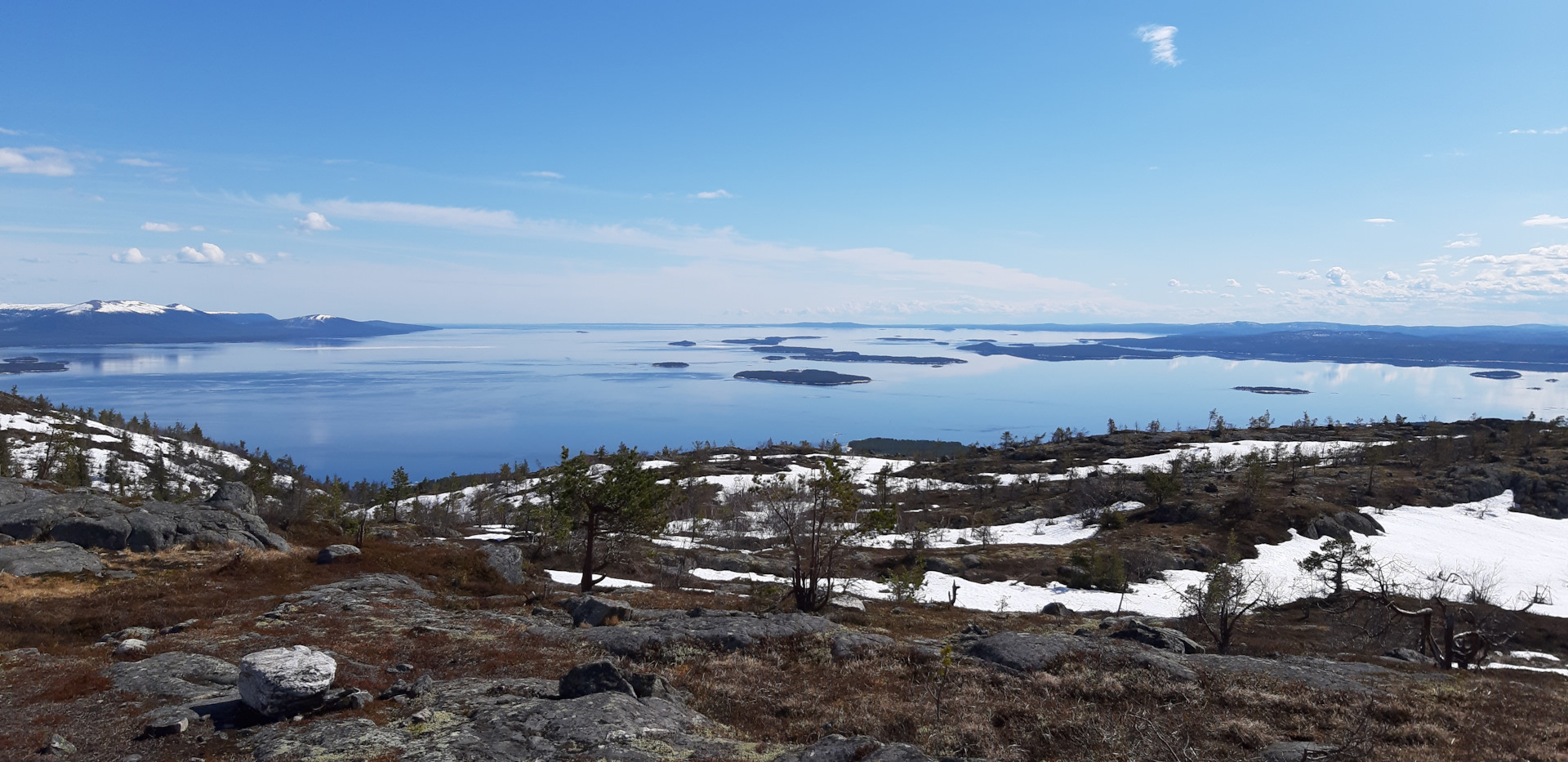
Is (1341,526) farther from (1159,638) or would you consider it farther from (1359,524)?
(1159,638)

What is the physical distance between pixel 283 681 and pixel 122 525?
38255 mm

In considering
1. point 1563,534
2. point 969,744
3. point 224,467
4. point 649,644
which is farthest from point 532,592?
point 224,467

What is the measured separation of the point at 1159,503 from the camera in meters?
→ 102

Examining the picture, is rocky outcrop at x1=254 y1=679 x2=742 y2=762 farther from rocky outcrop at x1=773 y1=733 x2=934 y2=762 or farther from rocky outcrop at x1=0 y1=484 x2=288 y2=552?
rocky outcrop at x1=0 y1=484 x2=288 y2=552

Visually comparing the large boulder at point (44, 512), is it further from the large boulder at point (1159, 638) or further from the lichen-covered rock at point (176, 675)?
the large boulder at point (1159, 638)

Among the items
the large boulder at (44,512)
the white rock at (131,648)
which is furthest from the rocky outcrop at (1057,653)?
the large boulder at (44,512)

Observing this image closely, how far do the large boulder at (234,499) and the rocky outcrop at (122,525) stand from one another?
27.1 ft

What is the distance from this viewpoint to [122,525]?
39.8 meters

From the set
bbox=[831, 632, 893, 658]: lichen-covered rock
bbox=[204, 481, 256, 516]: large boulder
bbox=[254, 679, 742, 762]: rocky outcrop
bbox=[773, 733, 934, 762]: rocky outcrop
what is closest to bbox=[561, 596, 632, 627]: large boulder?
bbox=[831, 632, 893, 658]: lichen-covered rock

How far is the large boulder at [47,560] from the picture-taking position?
31.6 m

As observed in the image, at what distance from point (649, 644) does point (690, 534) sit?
8643 centimetres

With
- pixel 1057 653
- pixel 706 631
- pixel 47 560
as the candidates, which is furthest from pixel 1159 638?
pixel 47 560

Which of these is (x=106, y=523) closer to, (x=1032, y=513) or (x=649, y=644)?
(x=649, y=644)

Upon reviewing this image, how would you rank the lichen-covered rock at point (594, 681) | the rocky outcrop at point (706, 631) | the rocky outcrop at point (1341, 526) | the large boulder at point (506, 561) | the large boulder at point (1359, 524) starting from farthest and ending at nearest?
the large boulder at point (1359, 524) < the rocky outcrop at point (1341, 526) < the large boulder at point (506, 561) < the rocky outcrop at point (706, 631) < the lichen-covered rock at point (594, 681)
